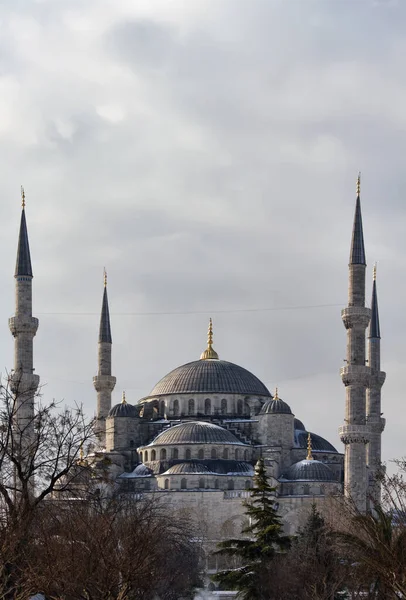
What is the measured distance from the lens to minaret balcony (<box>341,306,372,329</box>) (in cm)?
6291

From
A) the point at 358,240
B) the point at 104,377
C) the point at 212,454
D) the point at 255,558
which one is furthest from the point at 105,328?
the point at 255,558

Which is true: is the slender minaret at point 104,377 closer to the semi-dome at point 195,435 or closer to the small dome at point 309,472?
the semi-dome at point 195,435

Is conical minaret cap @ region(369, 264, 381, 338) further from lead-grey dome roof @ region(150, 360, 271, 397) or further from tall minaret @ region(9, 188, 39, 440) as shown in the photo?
tall minaret @ region(9, 188, 39, 440)

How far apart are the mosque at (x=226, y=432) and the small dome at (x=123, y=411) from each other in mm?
53

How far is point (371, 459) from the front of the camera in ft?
239

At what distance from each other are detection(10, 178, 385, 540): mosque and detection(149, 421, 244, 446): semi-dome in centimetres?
5

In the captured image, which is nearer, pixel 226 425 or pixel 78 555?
pixel 78 555

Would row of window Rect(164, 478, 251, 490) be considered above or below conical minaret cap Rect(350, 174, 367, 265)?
below

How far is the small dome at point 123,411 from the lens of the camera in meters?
75.6

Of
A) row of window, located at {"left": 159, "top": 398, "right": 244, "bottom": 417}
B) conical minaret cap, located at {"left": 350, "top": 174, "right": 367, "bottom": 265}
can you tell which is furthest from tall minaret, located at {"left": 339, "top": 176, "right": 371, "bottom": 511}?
row of window, located at {"left": 159, "top": 398, "right": 244, "bottom": 417}

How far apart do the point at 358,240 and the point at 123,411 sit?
18216mm

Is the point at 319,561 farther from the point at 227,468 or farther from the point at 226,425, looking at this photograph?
the point at 226,425

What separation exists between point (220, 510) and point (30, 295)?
13342mm

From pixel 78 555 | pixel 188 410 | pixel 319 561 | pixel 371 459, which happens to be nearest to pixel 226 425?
pixel 188 410
